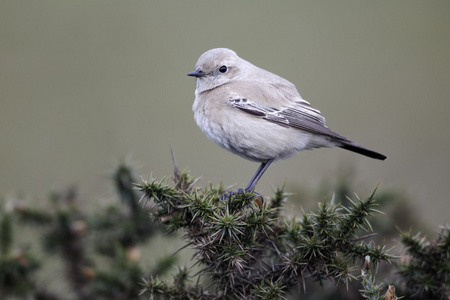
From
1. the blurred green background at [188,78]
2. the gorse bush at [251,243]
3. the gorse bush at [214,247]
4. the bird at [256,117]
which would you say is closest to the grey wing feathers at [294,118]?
the bird at [256,117]

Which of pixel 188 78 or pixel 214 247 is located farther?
pixel 188 78

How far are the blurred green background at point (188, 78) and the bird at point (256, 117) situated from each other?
8.01ft

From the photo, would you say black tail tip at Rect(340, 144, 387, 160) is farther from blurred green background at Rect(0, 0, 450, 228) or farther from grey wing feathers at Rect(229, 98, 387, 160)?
blurred green background at Rect(0, 0, 450, 228)

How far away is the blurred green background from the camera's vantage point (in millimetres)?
6688

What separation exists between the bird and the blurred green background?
8.01ft

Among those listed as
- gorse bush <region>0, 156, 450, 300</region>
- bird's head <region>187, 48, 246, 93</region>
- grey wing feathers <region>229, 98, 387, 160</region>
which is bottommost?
gorse bush <region>0, 156, 450, 300</region>

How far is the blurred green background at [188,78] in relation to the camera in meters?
6.69

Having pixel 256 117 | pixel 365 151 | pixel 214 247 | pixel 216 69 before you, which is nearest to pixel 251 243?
pixel 214 247

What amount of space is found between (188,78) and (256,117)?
394 cm

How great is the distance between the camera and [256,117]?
146 inches

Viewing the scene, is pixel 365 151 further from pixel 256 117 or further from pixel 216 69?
pixel 216 69

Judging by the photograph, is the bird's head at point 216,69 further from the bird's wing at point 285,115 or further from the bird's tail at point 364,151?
the bird's tail at point 364,151

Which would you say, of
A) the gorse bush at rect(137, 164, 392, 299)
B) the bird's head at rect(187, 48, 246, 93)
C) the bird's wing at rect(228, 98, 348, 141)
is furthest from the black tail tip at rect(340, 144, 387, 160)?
the gorse bush at rect(137, 164, 392, 299)

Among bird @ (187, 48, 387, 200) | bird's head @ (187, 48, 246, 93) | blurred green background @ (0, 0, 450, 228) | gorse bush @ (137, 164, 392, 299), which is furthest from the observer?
blurred green background @ (0, 0, 450, 228)
